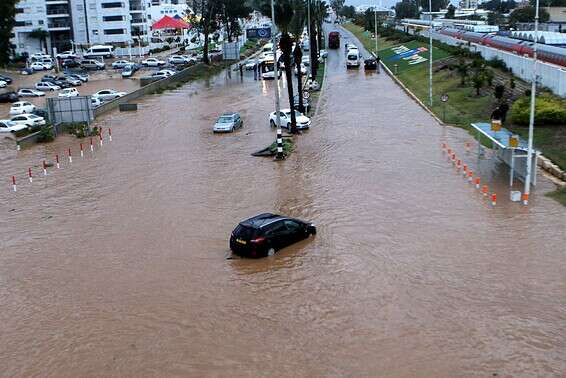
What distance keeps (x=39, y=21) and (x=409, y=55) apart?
243 ft

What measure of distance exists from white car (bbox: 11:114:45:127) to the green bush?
30.4 metres

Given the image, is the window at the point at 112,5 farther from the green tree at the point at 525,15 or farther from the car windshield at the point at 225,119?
the car windshield at the point at 225,119

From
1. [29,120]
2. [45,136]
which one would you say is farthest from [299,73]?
[29,120]

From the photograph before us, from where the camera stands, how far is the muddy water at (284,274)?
536 inches

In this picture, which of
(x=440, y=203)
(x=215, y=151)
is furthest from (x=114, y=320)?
(x=215, y=151)

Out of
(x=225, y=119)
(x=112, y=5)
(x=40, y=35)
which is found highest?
(x=112, y=5)

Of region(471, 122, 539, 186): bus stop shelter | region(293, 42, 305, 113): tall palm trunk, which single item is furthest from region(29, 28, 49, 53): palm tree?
region(471, 122, 539, 186): bus stop shelter

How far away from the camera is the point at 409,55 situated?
80500mm

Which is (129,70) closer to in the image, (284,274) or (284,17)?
(284,17)

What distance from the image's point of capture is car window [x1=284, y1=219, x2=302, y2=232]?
779 inches

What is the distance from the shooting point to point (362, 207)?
23.8m

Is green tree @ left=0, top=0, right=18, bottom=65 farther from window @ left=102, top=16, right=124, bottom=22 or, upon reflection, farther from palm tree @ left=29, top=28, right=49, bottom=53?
window @ left=102, top=16, right=124, bottom=22

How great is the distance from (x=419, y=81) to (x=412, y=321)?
48.4 metres

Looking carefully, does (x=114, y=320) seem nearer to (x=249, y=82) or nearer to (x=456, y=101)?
(x=456, y=101)
